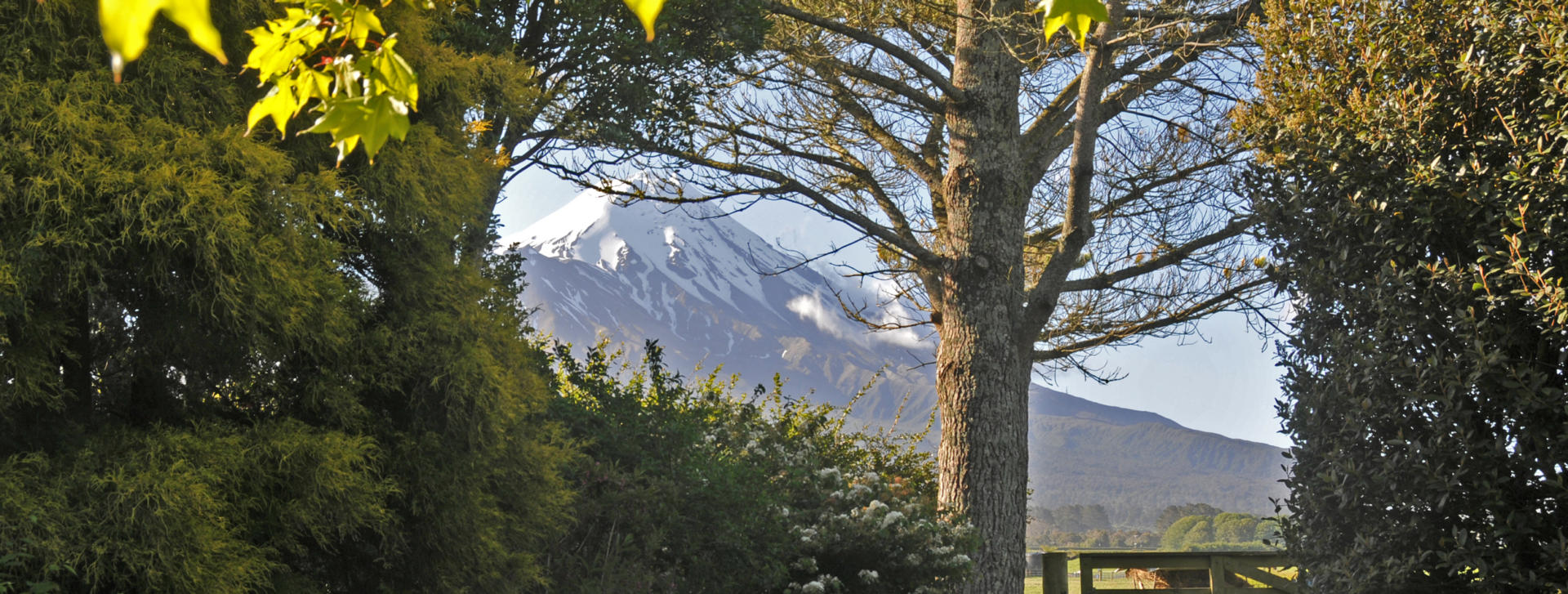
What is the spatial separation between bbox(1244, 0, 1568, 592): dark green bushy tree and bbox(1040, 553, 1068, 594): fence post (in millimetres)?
3810

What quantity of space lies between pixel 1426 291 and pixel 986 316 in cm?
368

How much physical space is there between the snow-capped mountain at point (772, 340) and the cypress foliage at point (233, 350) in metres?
41.1

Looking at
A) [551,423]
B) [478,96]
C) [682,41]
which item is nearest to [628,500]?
[551,423]

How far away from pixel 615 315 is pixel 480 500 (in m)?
105

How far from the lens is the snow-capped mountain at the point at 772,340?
50.8 m

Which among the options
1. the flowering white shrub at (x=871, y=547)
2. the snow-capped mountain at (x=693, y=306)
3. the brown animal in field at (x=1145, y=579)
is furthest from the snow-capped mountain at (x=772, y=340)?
the flowering white shrub at (x=871, y=547)

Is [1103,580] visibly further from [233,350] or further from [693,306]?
[693,306]

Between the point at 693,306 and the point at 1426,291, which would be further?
the point at 693,306

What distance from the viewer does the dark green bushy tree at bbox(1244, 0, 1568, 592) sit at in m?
3.56

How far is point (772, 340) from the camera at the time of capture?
382 ft

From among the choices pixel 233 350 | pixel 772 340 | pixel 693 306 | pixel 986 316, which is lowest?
pixel 233 350

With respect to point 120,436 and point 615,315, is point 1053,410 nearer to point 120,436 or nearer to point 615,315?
point 615,315

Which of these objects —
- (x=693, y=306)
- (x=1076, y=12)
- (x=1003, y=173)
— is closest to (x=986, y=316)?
(x=1003, y=173)

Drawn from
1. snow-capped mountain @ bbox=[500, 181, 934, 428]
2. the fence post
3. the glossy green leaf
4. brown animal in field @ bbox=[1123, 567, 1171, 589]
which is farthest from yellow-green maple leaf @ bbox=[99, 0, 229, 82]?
snow-capped mountain @ bbox=[500, 181, 934, 428]
